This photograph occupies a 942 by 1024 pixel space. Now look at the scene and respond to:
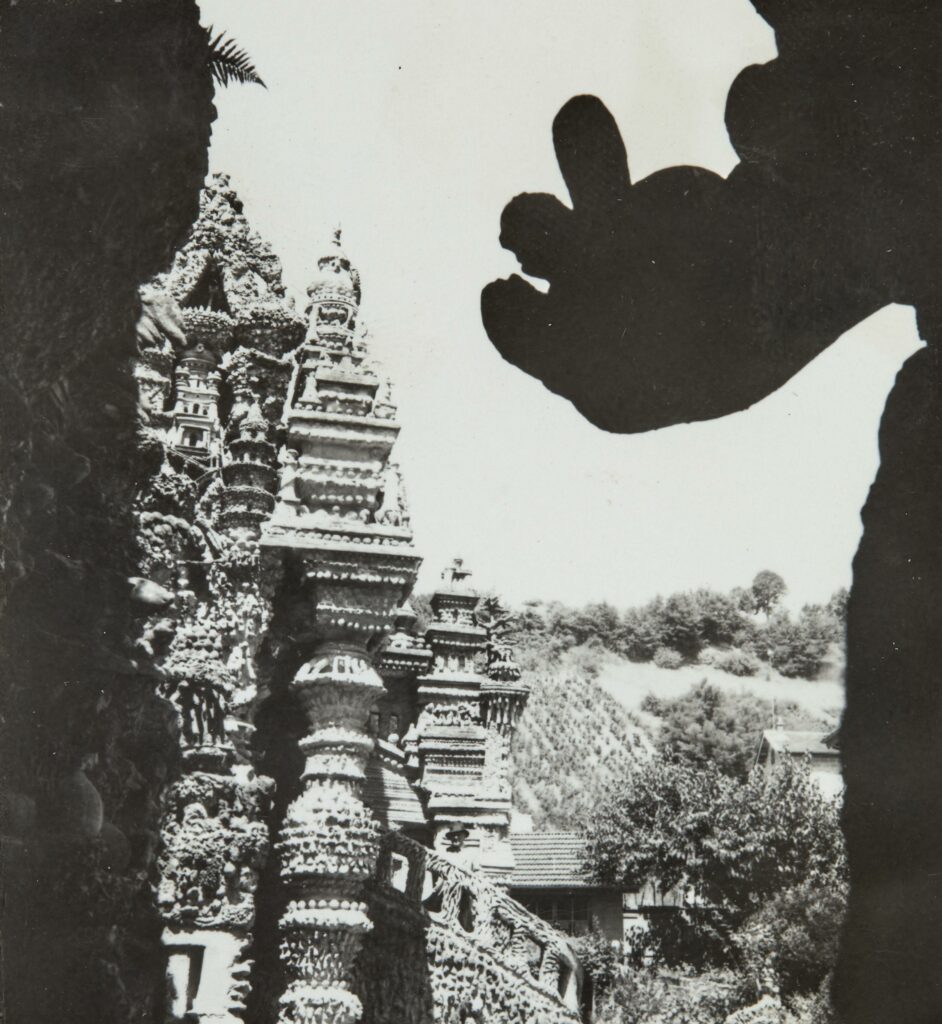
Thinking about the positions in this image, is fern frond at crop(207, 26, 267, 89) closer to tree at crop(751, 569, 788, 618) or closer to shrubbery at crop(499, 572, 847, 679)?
tree at crop(751, 569, 788, 618)

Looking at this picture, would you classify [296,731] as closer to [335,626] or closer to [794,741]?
[335,626]

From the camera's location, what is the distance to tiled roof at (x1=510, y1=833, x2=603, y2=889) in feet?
106

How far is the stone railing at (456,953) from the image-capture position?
34.3 feet

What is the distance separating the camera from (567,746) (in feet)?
231

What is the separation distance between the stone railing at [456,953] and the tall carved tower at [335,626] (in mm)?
1387

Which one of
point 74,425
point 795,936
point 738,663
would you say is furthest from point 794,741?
point 738,663

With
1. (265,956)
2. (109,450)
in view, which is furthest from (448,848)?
(109,450)

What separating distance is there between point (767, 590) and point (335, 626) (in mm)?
76330

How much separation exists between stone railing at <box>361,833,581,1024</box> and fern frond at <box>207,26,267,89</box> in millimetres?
7619

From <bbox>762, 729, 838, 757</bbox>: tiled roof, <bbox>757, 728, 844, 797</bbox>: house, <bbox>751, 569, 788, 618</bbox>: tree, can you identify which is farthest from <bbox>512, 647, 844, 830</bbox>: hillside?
<bbox>762, 729, 838, 757</bbox>: tiled roof

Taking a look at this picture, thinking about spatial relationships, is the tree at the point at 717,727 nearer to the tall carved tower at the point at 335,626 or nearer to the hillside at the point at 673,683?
the hillside at the point at 673,683

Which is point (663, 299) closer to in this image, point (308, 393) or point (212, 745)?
point (212, 745)

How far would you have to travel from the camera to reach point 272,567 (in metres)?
9.93

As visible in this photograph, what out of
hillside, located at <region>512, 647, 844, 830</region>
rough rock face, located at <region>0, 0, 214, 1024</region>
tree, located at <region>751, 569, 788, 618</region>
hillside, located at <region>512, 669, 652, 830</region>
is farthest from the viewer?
tree, located at <region>751, 569, 788, 618</region>
